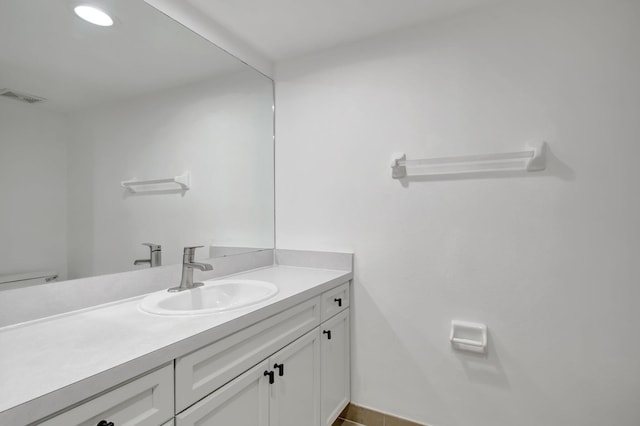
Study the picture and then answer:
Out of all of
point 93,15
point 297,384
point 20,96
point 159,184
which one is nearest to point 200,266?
point 159,184

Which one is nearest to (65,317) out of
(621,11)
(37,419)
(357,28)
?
(37,419)

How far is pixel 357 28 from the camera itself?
5.64 ft

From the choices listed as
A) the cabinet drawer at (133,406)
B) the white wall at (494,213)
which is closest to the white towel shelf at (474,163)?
the white wall at (494,213)

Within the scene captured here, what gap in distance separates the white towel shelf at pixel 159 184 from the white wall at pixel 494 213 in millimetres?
735

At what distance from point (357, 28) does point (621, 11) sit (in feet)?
3.75

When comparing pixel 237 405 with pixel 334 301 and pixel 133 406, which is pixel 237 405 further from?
pixel 334 301

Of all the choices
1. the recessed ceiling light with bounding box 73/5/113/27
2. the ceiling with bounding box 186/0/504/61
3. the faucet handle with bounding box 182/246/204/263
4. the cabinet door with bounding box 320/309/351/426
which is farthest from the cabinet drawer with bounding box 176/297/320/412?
the ceiling with bounding box 186/0/504/61

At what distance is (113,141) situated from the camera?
1.30 metres

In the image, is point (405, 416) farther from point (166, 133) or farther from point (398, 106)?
point (166, 133)

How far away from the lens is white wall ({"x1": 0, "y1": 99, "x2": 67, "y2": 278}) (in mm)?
991

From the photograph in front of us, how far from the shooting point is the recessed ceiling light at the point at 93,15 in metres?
1.17

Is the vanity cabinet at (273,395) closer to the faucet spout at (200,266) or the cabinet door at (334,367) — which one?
the cabinet door at (334,367)

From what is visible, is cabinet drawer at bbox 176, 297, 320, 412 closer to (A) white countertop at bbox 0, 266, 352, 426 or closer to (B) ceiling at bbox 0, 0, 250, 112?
(A) white countertop at bbox 0, 266, 352, 426

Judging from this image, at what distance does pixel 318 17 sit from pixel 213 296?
1502mm
